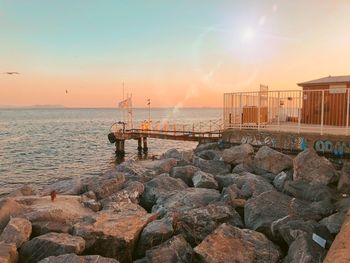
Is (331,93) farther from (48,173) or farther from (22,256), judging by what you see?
(48,173)

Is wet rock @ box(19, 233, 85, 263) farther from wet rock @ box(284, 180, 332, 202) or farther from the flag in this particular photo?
the flag

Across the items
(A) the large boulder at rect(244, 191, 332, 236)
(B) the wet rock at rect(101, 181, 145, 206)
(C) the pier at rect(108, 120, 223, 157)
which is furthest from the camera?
(C) the pier at rect(108, 120, 223, 157)

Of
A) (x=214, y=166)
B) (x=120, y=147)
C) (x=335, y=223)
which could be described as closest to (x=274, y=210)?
(x=335, y=223)

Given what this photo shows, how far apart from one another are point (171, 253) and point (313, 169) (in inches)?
231

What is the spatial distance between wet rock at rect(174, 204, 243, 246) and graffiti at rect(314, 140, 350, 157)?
566 cm

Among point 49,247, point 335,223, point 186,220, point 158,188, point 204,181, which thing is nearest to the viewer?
point 49,247

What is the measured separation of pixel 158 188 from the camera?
10.3 m

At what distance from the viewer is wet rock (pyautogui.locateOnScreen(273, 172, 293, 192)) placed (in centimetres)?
1027

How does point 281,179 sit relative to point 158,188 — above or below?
above

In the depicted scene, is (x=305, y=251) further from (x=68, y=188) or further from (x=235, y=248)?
(x=68, y=188)

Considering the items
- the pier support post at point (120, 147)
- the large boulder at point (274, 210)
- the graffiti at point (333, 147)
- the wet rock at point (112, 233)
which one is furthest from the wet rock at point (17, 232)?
the pier support post at point (120, 147)

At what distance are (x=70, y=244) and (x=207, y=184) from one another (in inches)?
202

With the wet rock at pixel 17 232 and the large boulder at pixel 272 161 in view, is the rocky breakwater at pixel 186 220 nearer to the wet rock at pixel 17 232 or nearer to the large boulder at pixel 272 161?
the wet rock at pixel 17 232

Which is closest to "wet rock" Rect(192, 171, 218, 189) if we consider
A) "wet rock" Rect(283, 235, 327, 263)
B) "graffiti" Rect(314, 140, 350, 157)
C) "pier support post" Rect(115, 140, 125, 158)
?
"graffiti" Rect(314, 140, 350, 157)
